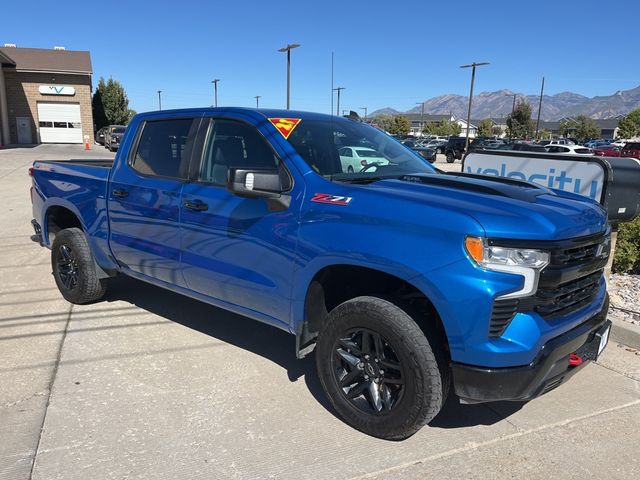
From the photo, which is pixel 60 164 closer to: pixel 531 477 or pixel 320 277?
pixel 320 277

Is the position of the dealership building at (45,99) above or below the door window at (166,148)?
above

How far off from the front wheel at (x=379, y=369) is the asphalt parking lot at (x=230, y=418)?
0.18 meters

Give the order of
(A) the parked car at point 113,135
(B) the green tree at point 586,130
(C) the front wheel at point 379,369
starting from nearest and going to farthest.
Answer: (C) the front wheel at point 379,369
(A) the parked car at point 113,135
(B) the green tree at point 586,130

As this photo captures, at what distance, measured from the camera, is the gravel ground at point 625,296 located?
5055mm

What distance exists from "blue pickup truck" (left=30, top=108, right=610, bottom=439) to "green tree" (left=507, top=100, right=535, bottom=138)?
78.5 m

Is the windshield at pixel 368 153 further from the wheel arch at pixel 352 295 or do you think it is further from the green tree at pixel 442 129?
→ the green tree at pixel 442 129

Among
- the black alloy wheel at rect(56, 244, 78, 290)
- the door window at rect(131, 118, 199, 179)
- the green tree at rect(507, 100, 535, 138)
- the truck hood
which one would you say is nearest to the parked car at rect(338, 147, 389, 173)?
the truck hood

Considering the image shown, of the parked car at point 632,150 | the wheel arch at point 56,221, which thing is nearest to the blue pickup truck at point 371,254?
the wheel arch at point 56,221

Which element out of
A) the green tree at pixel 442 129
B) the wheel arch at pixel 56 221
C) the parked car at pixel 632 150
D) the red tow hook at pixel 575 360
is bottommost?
the red tow hook at pixel 575 360

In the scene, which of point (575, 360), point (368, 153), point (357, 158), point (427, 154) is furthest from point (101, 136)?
point (575, 360)

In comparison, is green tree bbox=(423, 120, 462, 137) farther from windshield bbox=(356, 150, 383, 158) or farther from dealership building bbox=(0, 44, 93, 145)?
windshield bbox=(356, 150, 383, 158)

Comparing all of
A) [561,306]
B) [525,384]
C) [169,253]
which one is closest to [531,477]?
[525,384]

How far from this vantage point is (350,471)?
2.79m

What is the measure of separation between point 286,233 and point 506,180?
1640mm
